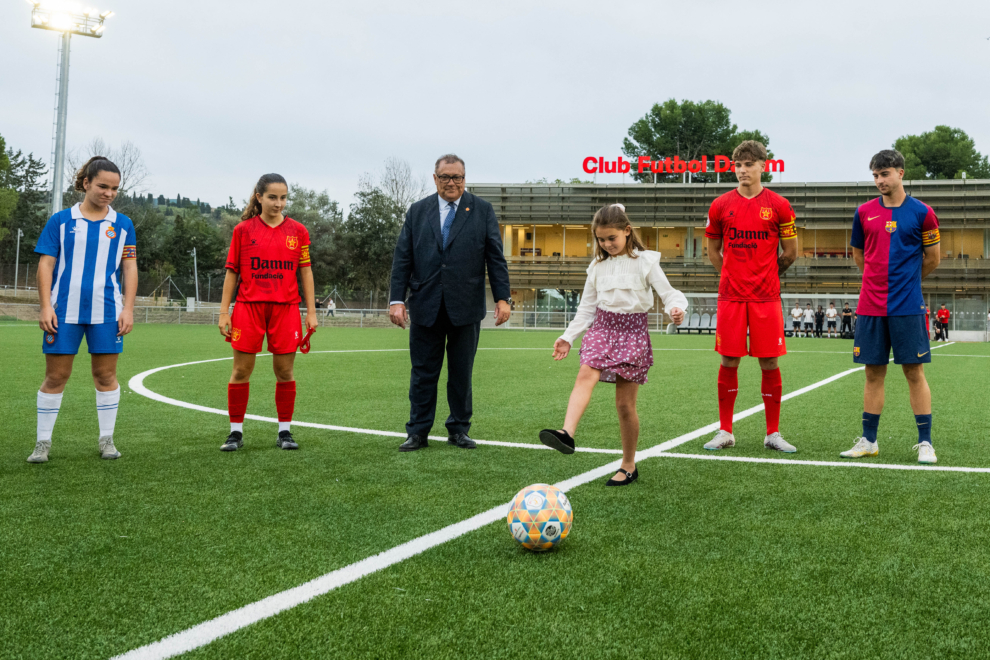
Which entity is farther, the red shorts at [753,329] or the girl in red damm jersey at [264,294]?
the red shorts at [753,329]

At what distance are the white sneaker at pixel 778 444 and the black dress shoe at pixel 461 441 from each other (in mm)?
1996

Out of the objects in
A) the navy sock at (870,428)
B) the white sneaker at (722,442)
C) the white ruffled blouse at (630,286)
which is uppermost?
the white ruffled blouse at (630,286)

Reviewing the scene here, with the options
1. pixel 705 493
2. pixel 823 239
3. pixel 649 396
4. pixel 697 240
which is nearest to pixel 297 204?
pixel 697 240

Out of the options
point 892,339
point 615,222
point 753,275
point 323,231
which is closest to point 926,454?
point 892,339

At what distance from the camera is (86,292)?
4555 millimetres

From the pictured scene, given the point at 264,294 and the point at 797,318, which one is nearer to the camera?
the point at 264,294

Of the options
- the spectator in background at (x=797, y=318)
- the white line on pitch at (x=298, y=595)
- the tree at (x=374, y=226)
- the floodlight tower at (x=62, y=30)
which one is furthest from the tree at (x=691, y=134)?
the white line on pitch at (x=298, y=595)

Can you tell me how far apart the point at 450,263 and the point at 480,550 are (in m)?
2.79

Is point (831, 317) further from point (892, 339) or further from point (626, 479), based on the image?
point (626, 479)

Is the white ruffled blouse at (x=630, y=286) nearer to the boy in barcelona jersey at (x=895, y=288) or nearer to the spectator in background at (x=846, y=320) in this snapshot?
the boy in barcelona jersey at (x=895, y=288)

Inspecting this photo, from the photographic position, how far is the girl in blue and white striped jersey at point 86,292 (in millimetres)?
4508

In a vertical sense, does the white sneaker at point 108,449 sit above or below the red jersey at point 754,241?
below

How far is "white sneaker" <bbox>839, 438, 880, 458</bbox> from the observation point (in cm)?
495

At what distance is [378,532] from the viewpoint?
314 centimetres
